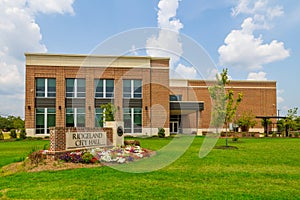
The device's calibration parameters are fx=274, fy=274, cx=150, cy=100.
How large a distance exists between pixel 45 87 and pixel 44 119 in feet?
12.9

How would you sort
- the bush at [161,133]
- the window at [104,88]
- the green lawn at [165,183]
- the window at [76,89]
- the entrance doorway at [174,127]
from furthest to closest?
1. the entrance doorway at [174,127]
2. the window at [104,88]
3. the window at [76,89]
4. the bush at [161,133]
5. the green lawn at [165,183]

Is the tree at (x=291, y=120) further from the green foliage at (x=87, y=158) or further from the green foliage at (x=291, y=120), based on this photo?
the green foliage at (x=87, y=158)

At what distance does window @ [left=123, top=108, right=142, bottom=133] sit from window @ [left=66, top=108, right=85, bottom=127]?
5187mm

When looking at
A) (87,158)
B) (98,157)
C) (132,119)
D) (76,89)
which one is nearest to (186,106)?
(132,119)

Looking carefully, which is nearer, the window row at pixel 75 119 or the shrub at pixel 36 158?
the shrub at pixel 36 158

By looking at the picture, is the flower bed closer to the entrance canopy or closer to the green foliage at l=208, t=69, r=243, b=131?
the green foliage at l=208, t=69, r=243, b=131

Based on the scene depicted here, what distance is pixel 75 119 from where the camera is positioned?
110 feet

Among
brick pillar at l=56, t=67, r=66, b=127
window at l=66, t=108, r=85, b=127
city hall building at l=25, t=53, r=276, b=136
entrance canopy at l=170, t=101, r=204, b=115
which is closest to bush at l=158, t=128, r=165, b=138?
city hall building at l=25, t=53, r=276, b=136

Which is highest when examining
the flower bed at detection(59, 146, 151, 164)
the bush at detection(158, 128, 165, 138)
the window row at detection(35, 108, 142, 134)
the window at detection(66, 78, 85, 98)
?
the window at detection(66, 78, 85, 98)

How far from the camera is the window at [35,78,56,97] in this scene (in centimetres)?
3356

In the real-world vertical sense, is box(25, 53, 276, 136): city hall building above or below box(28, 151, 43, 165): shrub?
above

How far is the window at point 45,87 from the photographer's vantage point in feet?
110

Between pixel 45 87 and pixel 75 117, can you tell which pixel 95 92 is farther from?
pixel 45 87

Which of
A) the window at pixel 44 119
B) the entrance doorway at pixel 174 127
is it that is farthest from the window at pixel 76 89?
the entrance doorway at pixel 174 127
